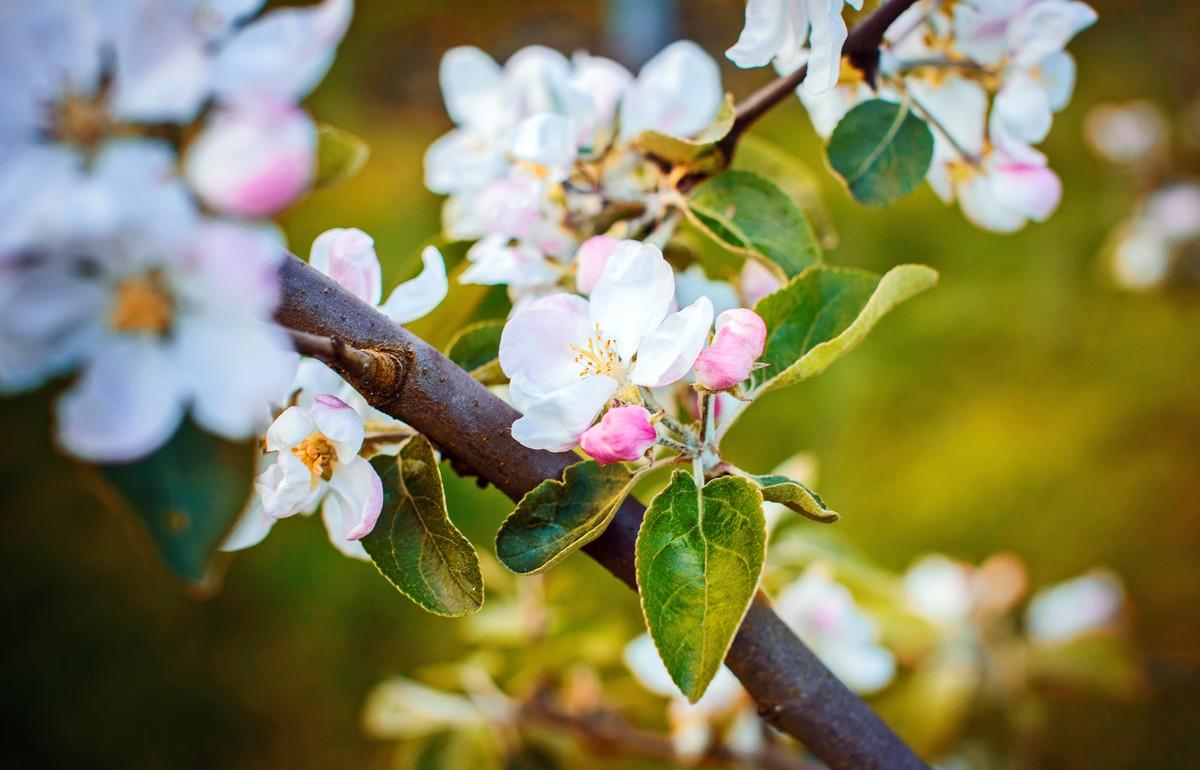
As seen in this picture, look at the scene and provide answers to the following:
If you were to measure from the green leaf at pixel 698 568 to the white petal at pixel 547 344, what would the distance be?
3.2 inches

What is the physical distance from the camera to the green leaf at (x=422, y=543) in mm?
476

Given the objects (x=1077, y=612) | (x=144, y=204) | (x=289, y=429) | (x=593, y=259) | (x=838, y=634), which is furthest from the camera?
(x=1077, y=612)

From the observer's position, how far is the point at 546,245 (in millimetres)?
616

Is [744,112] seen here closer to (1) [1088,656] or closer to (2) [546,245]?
(2) [546,245]

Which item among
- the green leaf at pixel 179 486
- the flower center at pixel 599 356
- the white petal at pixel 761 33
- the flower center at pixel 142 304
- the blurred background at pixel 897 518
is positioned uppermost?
the white petal at pixel 761 33

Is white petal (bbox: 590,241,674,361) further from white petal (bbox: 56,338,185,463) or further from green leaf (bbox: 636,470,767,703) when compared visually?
white petal (bbox: 56,338,185,463)

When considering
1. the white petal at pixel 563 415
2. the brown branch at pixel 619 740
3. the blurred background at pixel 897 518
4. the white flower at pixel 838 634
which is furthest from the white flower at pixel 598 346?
the blurred background at pixel 897 518

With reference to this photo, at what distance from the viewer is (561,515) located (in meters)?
0.48

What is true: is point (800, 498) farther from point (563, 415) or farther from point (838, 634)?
point (838, 634)

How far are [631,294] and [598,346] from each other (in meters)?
0.03

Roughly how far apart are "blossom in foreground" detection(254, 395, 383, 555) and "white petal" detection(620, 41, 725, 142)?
30 cm

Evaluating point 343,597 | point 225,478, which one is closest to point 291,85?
point 225,478

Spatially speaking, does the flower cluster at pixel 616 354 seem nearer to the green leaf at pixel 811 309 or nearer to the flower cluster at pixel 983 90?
the green leaf at pixel 811 309

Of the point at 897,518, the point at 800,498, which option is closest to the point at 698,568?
the point at 800,498
